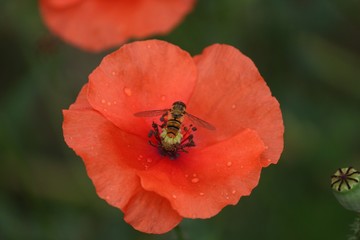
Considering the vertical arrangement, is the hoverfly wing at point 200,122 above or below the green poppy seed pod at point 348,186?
below

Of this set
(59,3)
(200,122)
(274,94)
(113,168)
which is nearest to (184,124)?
(200,122)

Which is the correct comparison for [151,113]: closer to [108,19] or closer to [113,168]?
[113,168]

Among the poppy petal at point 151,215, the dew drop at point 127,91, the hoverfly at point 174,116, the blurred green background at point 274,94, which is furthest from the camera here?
the blurred green background at point 274,94

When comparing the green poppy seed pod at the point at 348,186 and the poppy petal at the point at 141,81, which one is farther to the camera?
the poppy petal at the point at 141,81

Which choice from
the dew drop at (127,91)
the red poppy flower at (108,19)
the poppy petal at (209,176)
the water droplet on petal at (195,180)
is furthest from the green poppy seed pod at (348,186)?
the red poppy flower at (108,19)

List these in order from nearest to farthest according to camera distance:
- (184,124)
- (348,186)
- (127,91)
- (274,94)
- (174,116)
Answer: (348,186) → (174,116) → (127,91) → (184,124) → (274,94)

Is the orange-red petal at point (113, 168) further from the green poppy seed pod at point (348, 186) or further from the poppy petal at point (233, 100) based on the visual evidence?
the green poppy seed pod at point (348, 186)

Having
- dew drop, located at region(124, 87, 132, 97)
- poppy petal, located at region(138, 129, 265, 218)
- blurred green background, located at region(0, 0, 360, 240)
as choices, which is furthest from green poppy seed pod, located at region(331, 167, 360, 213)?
blurred green background, located at region(0, 0, 360, 240)

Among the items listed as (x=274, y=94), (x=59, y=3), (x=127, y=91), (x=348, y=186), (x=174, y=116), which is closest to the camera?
(x=348, y=186)

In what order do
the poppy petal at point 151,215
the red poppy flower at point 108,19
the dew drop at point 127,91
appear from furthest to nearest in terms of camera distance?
the red poppy flower at point 108,19
the dew drop at point 127,91
the poppy petal at point 151,215
